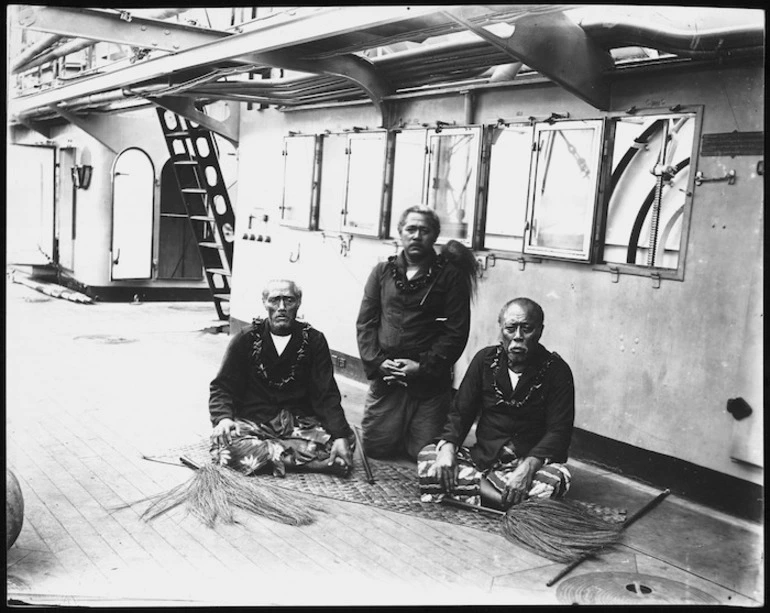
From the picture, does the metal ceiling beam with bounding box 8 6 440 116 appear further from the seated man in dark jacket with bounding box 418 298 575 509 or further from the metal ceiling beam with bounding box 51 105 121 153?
the metal ceiling beam with bounding box 51 105 121 153

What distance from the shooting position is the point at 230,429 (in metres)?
4.96

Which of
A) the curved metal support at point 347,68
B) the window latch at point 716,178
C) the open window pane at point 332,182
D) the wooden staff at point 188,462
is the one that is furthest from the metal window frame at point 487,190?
the wooden staff at point 188,462

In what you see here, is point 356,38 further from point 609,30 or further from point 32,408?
point 32,408

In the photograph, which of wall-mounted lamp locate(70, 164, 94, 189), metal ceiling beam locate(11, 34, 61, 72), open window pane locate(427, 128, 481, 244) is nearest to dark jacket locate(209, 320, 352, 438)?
open window pane locate(427, 128, 481, 244)

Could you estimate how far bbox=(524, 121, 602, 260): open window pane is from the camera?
5.55 m

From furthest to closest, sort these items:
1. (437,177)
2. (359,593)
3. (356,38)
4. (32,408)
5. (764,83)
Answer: (437,177), (32,408), (356,38), (764,83), (359,593)

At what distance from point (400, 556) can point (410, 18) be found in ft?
9.89

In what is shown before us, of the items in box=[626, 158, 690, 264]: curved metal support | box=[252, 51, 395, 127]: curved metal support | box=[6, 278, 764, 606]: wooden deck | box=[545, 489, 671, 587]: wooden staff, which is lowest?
box=[6, 278, 764, 606]: wooden deck

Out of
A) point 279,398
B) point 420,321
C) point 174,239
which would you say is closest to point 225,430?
point 279,398

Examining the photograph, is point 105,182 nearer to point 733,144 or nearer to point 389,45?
point 389,45

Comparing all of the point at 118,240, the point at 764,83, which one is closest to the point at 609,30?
the point at 764,83

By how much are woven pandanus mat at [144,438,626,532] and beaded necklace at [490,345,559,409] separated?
2.14ft

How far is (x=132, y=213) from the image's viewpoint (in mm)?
12859

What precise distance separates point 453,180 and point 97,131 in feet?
25.6
